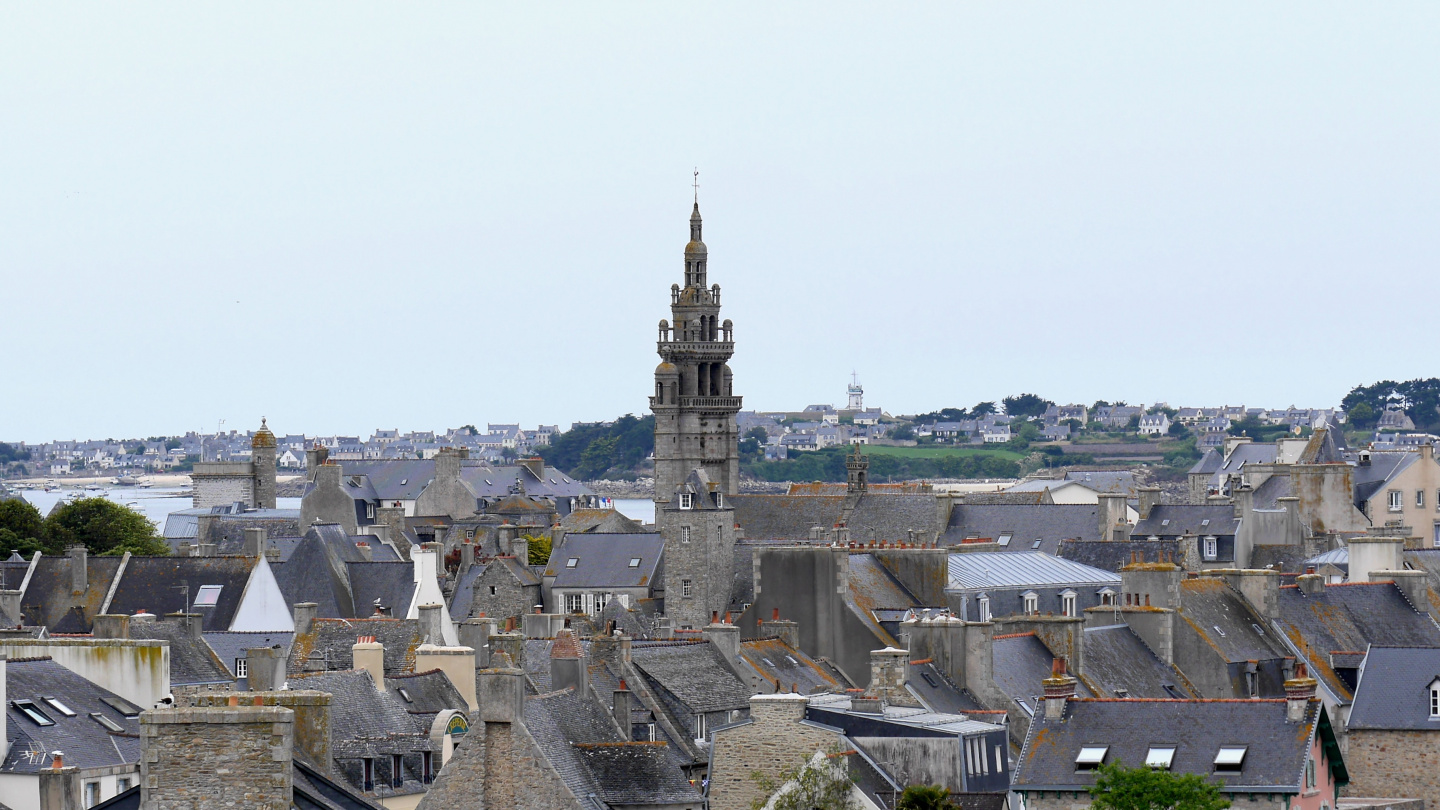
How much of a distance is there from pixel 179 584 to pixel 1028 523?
4074cm

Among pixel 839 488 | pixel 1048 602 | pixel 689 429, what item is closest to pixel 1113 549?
pixel 1048 602

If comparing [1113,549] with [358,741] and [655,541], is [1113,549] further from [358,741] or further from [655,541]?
[358,741]

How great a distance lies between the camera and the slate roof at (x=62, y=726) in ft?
116

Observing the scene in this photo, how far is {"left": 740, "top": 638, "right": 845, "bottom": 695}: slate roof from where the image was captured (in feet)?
170

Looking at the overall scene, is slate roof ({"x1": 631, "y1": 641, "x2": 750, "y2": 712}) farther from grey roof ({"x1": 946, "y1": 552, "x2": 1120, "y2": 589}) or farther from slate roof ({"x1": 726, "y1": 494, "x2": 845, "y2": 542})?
slate roof ({"x1": 726, "y1": 494, "x2": 845, "y2": 542})

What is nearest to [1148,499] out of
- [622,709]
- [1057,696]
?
[622,709]

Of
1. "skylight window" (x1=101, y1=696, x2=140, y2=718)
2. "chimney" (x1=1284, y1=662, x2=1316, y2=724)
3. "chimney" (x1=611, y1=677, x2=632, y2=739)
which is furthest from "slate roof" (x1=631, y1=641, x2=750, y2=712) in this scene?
"chimney" (x1=1284, y1=662, x2=1316, y2=724)

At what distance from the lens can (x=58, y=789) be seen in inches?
1314

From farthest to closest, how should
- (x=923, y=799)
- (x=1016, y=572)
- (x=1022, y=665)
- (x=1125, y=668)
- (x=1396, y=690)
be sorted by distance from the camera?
(x=1016, y=572) → (x=1125, y=668) → (x=1022, y=665) → (x=1396, y=690) → (x=923, y=799)

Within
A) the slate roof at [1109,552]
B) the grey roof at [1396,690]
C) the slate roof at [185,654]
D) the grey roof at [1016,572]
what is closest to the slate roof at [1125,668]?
the grey roof at [1396,690]

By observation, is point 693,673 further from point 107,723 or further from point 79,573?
point 79,573

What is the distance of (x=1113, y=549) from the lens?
82.6 m

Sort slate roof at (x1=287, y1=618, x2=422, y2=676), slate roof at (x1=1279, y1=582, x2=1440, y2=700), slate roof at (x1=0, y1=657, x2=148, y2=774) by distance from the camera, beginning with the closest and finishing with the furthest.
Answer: slate roof at (x1=0, y1=657, x2=148, y2=774) < slate roof at (x1=287, y1=618, x2=422, y2=676) < slate roof at (x1=1279, y1=582, x2=1440, y2=700)

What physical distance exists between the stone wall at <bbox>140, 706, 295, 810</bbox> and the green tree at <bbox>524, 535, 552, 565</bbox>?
76.7 m
